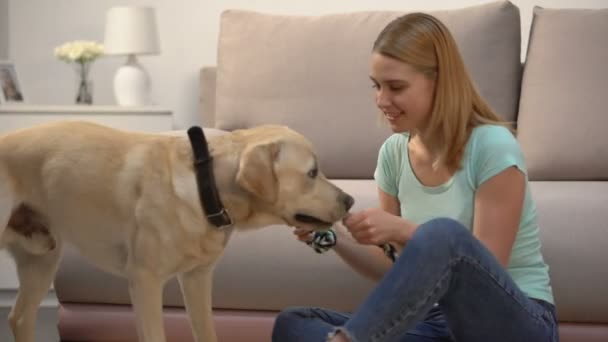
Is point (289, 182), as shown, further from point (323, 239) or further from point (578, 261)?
point (578, 261)

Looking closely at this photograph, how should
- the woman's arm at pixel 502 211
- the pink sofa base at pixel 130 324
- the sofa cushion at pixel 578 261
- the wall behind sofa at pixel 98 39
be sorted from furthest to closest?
the wall behind sofa at pixel 98 39
the pink sofa base at pixel 130 324
the sofa cushion at pixel 578 261
the woman's arm at pixel 502 211

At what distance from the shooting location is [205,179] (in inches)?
66.4

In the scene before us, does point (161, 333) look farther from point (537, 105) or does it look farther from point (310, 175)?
point (537, 105)

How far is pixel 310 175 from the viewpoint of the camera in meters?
1.71

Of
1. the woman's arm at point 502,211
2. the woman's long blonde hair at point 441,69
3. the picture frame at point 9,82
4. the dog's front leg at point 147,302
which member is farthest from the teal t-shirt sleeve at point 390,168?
the picture frame at point 9,82

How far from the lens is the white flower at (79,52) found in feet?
11.5

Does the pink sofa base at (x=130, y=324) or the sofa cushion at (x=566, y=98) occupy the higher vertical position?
the sofa cushion at (x=566, y=98)

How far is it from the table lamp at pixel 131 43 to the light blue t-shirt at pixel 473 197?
6.35ft

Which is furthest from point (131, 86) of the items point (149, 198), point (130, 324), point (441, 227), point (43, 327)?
point (441, 227)

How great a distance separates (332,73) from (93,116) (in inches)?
39.9

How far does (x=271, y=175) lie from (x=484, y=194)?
0.42 m

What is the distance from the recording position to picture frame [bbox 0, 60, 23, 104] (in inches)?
142

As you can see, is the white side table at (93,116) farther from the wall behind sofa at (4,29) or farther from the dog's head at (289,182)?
the dog's head at (289,182)

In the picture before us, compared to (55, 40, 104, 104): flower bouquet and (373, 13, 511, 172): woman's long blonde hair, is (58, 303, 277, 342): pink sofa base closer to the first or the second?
(373, 13, 511, 172): woman's long blonde hair
